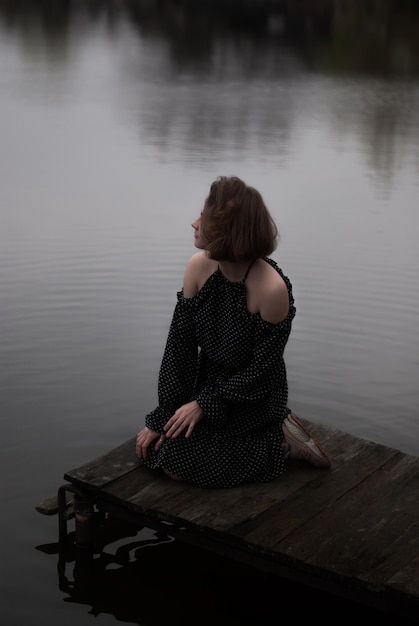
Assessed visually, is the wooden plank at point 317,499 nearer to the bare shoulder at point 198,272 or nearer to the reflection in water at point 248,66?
the bare shoulder at point 198,272

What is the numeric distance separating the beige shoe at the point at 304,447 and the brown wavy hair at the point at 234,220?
0.84 meters

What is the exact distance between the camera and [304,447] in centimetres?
492

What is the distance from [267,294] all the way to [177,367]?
1.70 feet

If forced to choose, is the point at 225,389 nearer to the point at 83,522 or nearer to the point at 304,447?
the point at 304,447

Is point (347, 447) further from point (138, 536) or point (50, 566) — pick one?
point (50, 566)

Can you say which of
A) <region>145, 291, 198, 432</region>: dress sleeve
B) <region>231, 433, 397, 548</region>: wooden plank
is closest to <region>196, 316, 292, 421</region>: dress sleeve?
<region>145, 291, 198, 432</region>: dress sleeve

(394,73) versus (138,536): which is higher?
(394,73)

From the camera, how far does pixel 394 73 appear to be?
29031 mm

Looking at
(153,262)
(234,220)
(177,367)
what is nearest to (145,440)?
(177,367)

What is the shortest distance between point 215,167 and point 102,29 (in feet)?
87.1

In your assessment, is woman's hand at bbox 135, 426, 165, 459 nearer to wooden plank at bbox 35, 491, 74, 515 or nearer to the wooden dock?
the wooden dock

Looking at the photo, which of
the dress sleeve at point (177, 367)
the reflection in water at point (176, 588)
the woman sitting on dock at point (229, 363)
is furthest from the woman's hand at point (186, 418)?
the reflection in water at point (176, 588)

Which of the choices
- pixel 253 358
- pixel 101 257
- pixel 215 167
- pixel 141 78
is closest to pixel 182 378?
pixel 253 358

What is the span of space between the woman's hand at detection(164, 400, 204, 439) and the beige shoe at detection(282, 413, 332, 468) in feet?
1.39
